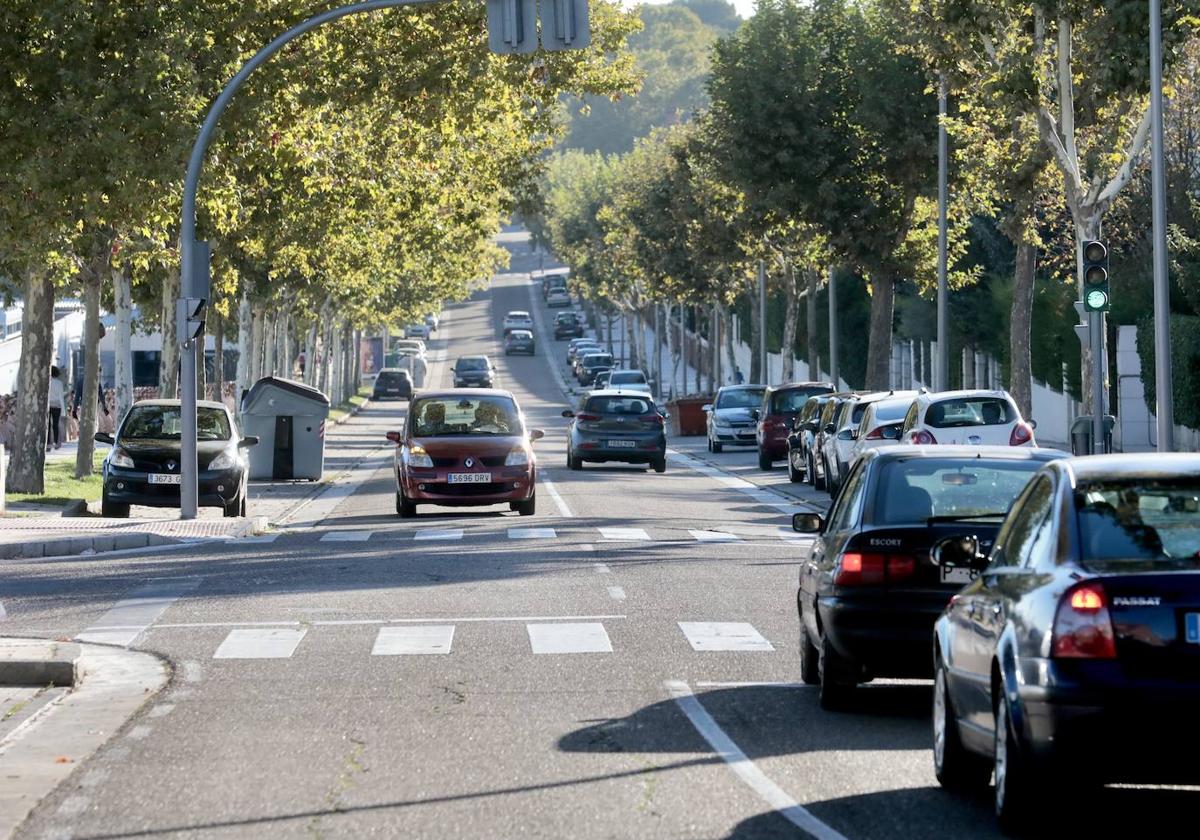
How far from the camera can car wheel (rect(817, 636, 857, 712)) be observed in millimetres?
11930

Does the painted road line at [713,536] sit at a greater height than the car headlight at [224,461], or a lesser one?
lesser

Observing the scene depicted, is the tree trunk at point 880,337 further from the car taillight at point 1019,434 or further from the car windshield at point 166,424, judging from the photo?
the car windshield at point 166,424

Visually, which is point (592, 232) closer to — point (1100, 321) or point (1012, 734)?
point (1100, 321)

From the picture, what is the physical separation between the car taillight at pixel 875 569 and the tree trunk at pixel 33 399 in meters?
23.7

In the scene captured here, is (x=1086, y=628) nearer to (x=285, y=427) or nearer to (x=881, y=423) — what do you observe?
(x=881, y=423)

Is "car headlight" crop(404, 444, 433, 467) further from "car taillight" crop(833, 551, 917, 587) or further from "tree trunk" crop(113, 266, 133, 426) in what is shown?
"car taillight" crop(833, 551, 917, 587)

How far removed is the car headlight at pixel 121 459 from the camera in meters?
30.2

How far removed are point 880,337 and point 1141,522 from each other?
44040mm

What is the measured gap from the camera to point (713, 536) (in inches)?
1022

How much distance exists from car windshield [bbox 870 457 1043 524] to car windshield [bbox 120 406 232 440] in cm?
1950

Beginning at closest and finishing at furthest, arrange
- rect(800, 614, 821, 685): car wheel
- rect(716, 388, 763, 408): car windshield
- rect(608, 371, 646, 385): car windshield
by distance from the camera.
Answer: rect(800, 614, 821, 685): car wheel < rect(716, 388, 763, 408): car windshield < rect(608, 371, 646, 385): car windshield

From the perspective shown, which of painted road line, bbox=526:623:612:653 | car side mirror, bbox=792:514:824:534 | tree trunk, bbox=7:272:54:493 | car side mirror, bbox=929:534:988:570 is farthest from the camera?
tree trunk, bbox=7:272:54:493

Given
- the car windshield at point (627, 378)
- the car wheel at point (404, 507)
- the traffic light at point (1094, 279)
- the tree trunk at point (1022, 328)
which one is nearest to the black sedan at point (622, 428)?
the tree trunk at point (1022, 328)

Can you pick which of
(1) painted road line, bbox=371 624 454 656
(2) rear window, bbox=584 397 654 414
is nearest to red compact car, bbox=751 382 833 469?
(2) rear window, bbox=584 397 654 414
